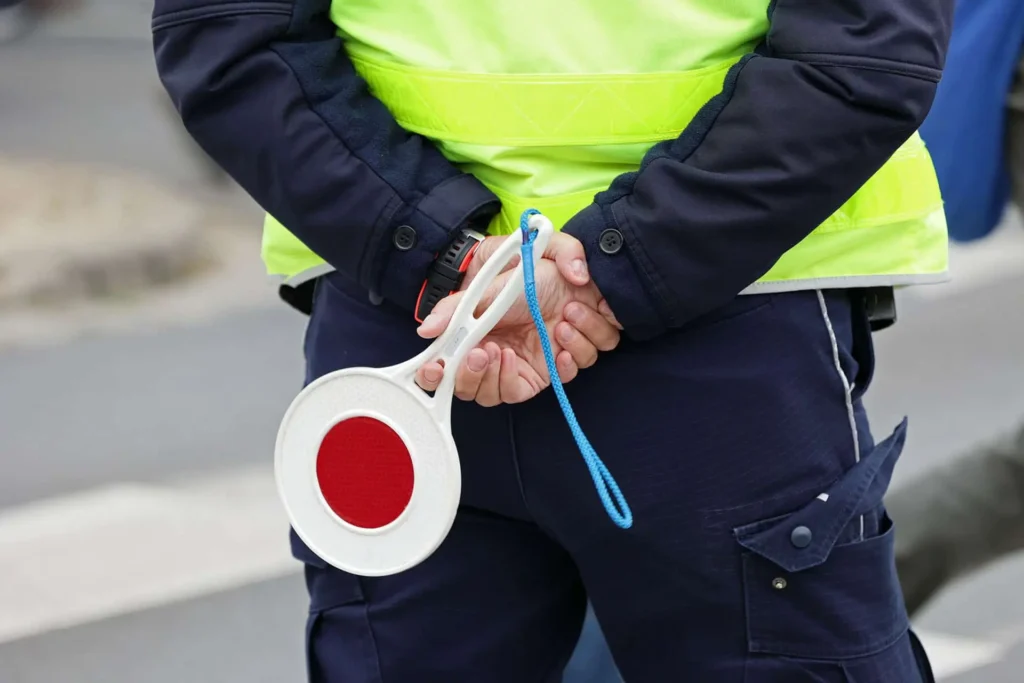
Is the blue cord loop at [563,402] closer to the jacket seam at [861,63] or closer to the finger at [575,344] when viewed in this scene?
the finger at [575,344]

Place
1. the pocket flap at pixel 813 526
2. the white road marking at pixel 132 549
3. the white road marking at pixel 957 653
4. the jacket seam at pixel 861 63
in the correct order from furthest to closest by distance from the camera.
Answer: the white road marking at pixel 132 549
the white road marking at pixel 957 653
the pocket flap at pixel 813 526
the jacket seam at pixel 861 63

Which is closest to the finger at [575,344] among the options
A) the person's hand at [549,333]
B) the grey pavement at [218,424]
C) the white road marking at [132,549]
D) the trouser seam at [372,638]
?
the person's hand at [549,333]

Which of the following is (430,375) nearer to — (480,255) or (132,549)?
(480,255)

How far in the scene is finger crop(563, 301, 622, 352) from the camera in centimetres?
128

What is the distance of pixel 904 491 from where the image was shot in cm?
280

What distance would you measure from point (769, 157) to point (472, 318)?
0.30 metres

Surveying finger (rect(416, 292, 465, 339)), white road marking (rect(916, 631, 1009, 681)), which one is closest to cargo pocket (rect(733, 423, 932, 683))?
finger (rect(416, 292, 465, 339))

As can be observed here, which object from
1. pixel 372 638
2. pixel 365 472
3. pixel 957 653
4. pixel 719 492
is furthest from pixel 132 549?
pixel 719 492

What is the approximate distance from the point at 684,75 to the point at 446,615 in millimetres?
611

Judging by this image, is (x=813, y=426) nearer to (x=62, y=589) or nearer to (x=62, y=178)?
(x=62, y=589)

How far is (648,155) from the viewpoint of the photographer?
50.8 inches

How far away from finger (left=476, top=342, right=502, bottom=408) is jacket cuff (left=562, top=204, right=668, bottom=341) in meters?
0.11

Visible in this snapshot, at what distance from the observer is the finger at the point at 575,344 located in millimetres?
1276

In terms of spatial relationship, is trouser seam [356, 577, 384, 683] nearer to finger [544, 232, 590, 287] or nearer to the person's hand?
the person's hand
